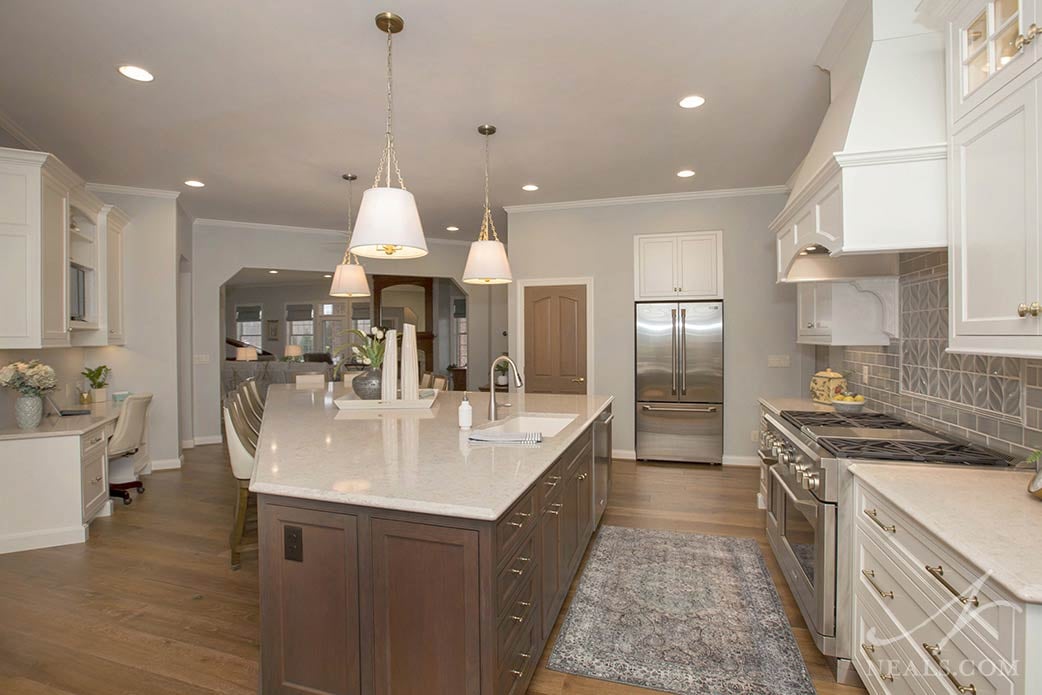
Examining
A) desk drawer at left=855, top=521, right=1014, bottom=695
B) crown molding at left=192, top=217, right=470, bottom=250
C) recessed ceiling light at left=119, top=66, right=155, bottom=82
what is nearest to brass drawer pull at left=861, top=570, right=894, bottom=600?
desk drawer at left=855, top=521, right=1014, bottom=695

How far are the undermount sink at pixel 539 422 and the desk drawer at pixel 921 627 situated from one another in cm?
152

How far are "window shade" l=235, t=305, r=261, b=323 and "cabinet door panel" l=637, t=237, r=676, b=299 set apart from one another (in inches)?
421

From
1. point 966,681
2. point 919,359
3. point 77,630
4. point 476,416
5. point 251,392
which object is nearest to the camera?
point 966,681

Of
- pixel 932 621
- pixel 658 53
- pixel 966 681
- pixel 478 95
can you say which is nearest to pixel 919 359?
pixel 932 621

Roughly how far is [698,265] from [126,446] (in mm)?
5660

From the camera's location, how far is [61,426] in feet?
12.1

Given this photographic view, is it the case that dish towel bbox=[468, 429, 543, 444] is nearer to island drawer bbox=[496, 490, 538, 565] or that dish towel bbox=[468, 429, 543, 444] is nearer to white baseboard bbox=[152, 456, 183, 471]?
island drawer bbox=[496, 490, 538, 565]

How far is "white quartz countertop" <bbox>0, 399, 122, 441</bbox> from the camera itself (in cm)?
Result: 346

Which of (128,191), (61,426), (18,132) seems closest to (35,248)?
(18,132)

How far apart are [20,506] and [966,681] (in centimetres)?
488

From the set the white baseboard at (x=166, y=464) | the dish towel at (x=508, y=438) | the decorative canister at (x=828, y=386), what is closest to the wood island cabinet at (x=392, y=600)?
the dish towel at (x=508, y=438)

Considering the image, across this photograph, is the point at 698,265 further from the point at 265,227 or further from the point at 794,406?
the point at 265,227

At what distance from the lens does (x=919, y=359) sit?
8.91 ft

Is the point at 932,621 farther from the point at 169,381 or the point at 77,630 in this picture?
the point at 169,381
